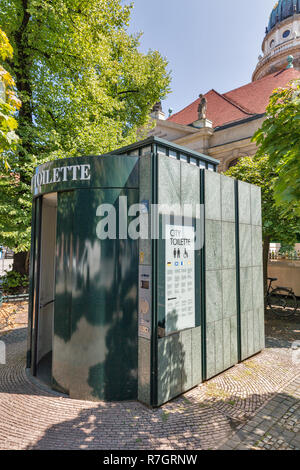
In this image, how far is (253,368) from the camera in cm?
625

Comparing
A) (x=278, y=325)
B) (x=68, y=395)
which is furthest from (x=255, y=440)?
(x=278, y=325)

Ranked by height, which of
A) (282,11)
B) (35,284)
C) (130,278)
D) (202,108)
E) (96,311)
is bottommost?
(96,311)

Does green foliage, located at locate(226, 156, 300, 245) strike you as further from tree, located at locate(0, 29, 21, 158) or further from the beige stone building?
the beige stone building

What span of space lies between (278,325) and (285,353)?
9.26 feet

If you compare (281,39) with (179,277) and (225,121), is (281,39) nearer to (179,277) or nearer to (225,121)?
(225,121)

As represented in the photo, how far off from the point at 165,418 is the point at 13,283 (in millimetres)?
11198

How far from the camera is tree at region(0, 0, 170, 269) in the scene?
1147 centimetres

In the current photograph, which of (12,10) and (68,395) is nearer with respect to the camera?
(68,395)

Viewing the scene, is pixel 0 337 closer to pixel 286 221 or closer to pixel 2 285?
pixel 2 285

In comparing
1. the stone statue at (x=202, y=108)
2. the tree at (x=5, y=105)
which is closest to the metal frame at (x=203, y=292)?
the tree at (x=5, y=105)

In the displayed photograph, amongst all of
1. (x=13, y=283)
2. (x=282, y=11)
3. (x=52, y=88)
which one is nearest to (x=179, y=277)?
(x=13, y=283)

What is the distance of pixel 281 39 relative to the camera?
5434 centimetres

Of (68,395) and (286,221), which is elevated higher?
(286,221)

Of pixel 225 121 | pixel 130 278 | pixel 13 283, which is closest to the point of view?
pixel 130 278
